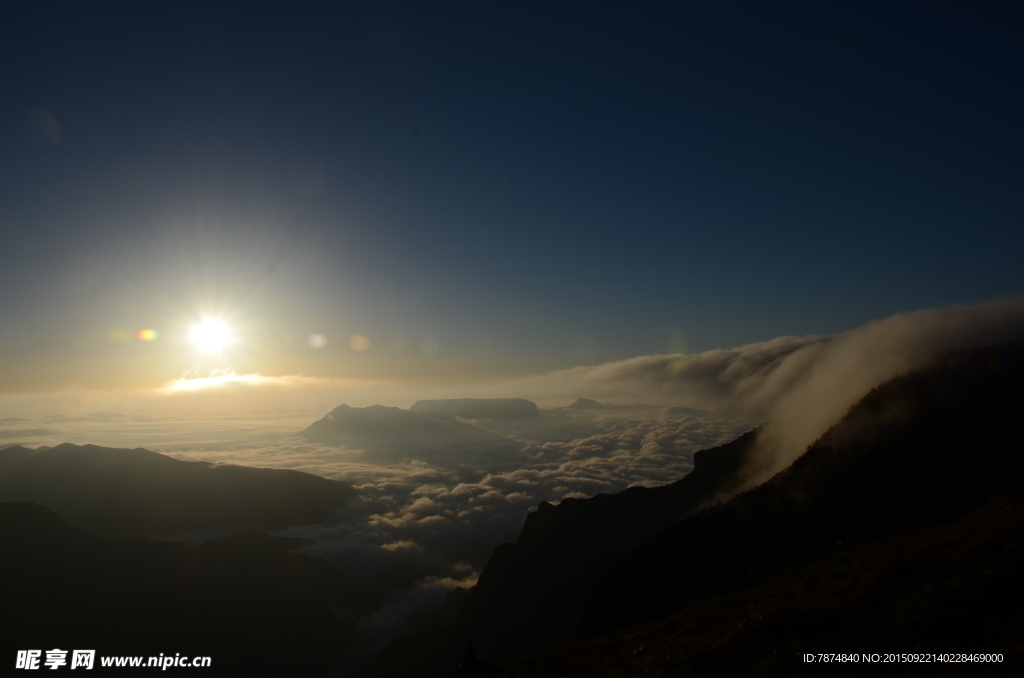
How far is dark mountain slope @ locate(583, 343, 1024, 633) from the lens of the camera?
28641 mm

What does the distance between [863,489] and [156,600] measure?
560 ft

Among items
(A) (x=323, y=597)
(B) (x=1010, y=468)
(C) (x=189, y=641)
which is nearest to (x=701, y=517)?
(B) (x=1010, y=468)

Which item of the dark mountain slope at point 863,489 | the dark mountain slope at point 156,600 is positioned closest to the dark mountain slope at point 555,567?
the dark mountain slope at point 863,489

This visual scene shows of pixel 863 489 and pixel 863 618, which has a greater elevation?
pixel 863 489

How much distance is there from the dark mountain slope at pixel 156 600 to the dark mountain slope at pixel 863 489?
473ft

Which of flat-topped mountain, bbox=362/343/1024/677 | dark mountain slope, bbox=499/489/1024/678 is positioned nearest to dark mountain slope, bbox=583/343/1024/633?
flat-topped mountain, bbox=362/343/1024/677

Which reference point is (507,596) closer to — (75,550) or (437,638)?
(437,638)

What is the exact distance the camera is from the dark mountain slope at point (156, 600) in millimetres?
109875

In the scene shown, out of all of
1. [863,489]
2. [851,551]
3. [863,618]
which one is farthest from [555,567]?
[863,618]

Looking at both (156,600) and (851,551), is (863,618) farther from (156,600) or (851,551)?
(156,600)

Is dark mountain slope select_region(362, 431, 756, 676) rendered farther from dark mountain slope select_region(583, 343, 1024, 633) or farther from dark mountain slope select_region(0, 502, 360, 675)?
dark mountain slope select_region(0, 502, 360, 675)

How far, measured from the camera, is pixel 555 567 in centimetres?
6475

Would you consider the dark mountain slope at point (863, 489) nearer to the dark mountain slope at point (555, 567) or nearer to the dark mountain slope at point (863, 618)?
the dark mountain slope at point (863, 618)

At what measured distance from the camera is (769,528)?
33562 millimetres
